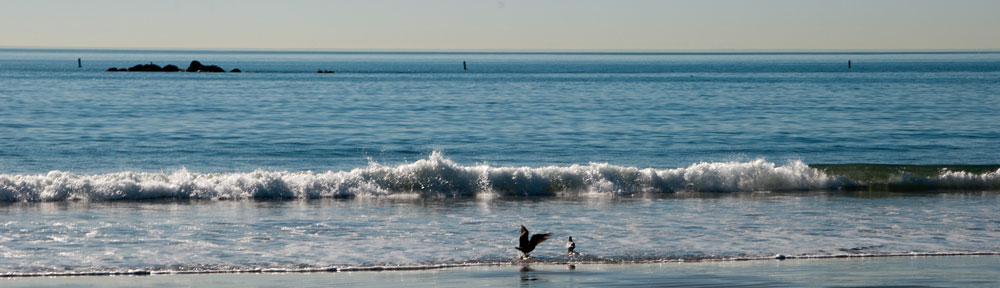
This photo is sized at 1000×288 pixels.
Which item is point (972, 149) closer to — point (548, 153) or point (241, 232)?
point (548, 153)

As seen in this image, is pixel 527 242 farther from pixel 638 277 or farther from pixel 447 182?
pixel 447 182

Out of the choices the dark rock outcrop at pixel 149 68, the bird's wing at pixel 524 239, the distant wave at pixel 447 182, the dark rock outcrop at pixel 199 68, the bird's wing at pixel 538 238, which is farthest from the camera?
the dark rock outcrop at pixel 199 68

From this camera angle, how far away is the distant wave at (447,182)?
768 inches

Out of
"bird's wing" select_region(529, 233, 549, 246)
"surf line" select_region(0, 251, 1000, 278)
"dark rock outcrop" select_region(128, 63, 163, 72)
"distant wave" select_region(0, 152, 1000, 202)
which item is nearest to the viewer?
"surf line" select_region(0, 251, 1000, 278)

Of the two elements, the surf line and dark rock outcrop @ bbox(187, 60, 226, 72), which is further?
dark rock outcrop @ bbox(187, 60, 226, 72)

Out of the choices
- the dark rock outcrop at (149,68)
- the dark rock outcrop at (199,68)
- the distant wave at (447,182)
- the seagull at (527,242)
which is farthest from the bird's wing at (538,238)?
the dark rock outcrop at (199,68)

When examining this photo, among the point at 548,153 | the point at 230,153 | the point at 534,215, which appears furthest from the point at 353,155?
the point at 534,215

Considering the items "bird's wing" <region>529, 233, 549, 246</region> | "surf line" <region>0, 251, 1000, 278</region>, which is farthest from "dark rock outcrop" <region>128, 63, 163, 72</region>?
"bird's wing" <region>529, 233, 549, 246</region>

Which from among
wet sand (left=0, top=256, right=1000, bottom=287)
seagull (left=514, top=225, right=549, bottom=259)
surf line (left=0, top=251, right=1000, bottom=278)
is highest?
seagull (left=514, top=225, right=549, bottom=259)

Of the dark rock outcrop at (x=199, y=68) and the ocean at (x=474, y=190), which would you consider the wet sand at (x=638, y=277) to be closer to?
the ocean at (x=474, y=190)

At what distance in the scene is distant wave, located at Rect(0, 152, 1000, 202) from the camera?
19.5m

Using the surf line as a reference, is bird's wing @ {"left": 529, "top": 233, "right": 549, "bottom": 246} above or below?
above

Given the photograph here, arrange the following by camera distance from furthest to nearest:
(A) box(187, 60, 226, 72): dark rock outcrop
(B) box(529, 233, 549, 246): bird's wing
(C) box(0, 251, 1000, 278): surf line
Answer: (A) box(187, 60, 226, 72): dark rock outcrop
(B) box(529, 233, 549, 246): bird's wing
(C) box(0, 251, 1000, 278): surf line

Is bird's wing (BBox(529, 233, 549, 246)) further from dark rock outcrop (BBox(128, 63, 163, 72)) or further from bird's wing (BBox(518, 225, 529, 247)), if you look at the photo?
dark rock outcrop (BBox(128, 63, 163, 72))
